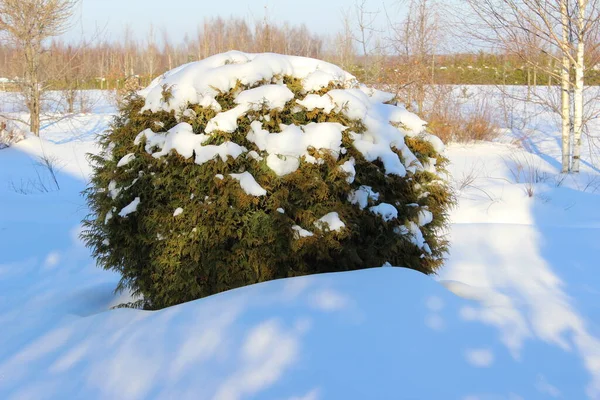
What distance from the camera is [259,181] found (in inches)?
132

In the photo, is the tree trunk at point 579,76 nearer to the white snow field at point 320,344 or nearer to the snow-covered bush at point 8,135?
the white snow field at point 320,344

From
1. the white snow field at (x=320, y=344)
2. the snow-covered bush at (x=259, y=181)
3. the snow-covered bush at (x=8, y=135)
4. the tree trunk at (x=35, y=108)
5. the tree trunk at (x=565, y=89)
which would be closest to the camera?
the white snow field at (x=320, y=344)

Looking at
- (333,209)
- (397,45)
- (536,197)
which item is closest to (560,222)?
(536,197)

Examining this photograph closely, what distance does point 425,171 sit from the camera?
3773 mm

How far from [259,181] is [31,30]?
14.1m

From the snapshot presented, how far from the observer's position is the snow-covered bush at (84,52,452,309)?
3.36 m

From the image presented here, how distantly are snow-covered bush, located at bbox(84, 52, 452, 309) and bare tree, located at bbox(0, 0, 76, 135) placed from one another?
42.5 feet

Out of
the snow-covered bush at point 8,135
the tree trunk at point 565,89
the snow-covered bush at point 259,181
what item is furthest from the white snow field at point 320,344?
the snow-covered bush at point 8,135

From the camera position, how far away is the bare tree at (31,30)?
14.5 m

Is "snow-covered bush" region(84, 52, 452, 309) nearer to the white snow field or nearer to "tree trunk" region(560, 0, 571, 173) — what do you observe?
the white snow field

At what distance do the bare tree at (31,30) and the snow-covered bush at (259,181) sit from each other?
12960 millimetres

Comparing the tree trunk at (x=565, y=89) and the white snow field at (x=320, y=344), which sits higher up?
the tree trunk at (x=565, y=89)

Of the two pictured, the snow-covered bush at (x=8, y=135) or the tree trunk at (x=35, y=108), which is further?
the tree trunk at (x=35, y=108)

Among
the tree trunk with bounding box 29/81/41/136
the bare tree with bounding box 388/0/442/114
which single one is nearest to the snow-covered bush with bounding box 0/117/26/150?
the tree trunk with bounding box 29/81/41/136
